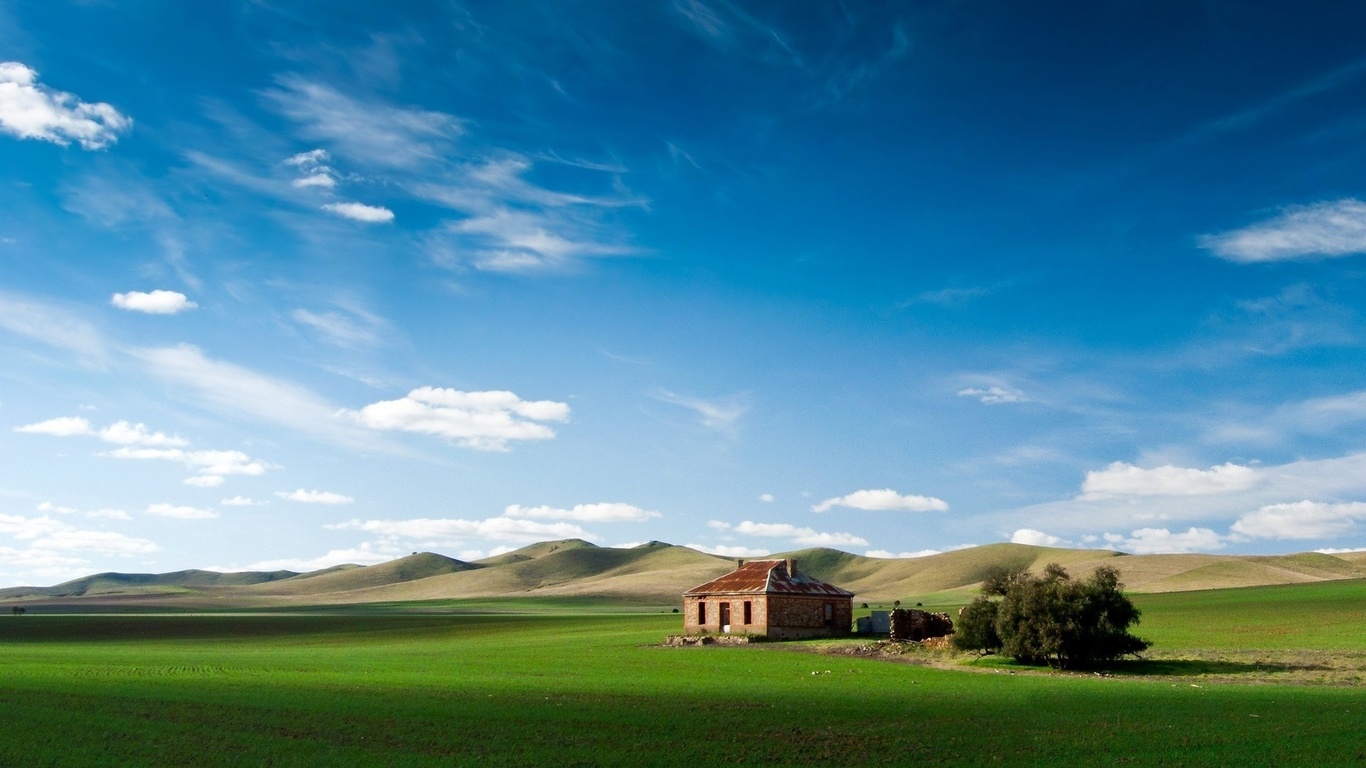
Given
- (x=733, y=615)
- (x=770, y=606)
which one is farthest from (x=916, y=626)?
(x=733, y=615)

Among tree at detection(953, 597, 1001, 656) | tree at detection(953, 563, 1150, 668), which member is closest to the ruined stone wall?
tree at detection(953, 597, 1001, 656)

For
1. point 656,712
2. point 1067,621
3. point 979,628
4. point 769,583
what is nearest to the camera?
point 656,712

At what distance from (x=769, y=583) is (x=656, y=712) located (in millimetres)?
35747

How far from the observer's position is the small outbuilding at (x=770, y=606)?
5988cm

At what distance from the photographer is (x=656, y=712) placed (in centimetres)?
2514

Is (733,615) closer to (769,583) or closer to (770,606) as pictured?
(770,606)

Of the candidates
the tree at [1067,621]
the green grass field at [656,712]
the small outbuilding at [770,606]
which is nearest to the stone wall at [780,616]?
the small outbuilding at [770,606]

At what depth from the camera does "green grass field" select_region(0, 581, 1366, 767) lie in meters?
20.0

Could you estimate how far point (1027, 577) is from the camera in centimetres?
4462

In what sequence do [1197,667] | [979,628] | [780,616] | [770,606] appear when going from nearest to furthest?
[1197,667] → [979,628] → [770,606] → [780,616]

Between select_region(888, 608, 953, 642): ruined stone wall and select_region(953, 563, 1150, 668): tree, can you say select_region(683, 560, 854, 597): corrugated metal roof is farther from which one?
select_region(953, 563, 1150, 668): tree

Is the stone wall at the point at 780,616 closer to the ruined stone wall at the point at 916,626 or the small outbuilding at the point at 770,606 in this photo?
the small outbuilding at the point at 770,606

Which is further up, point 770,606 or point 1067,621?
point 770,606

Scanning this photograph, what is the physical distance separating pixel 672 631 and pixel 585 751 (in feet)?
184
